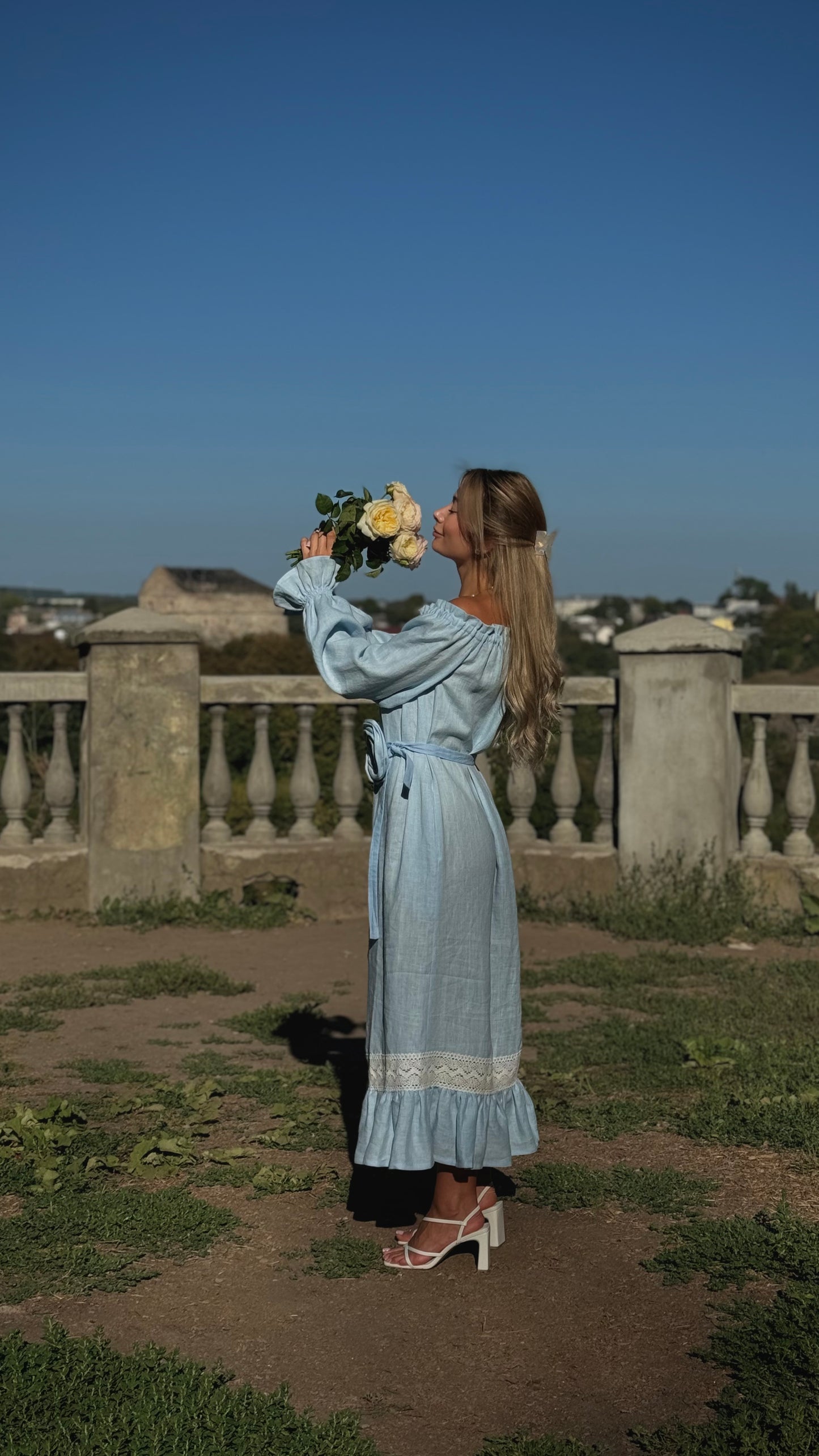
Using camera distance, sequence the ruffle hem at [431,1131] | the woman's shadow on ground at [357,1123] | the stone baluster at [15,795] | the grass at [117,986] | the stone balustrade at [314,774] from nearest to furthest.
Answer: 1. the ruffle hem at [431,1131]
2. the woman's shadow on ground at [357,1123]
3. the grass at [117,986]
4. the stone baluster at [15,795]
5. the stone balustrade at [314,774]

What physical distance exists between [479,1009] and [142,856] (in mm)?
5120

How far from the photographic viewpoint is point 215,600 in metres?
87.2

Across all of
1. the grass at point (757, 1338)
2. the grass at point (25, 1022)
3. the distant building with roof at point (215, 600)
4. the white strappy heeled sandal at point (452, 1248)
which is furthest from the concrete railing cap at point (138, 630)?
the distant building with roof at point (215, 600)

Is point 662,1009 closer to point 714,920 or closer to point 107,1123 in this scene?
point 714,920

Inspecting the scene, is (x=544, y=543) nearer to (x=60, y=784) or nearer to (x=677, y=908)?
(x=677, y=908)

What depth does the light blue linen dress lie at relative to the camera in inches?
154

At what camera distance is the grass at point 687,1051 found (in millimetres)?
5137

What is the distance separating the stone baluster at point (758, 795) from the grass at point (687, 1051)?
117 centimetres

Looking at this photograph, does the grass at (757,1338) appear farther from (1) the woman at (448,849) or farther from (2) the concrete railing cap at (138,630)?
(2) the concrete railing cap at (138,630)

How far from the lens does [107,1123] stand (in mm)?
5090

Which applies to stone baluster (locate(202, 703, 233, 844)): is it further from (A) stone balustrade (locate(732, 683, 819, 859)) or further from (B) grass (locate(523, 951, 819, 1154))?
(A) stone balustrade (locate(732, 683, 819, 859))

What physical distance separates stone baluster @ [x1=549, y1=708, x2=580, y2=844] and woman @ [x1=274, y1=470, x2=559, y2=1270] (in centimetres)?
514

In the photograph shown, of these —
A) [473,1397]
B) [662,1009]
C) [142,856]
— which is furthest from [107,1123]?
[142,856]

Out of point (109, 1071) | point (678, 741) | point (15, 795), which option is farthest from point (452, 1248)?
point (15, 795)
